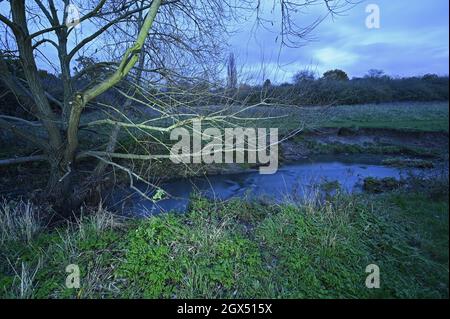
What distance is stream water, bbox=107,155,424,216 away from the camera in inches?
305

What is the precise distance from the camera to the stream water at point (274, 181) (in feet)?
25.4

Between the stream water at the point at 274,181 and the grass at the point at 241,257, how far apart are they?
8.14 ft

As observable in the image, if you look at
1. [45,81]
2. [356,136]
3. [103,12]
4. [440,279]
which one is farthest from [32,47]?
[356,136]

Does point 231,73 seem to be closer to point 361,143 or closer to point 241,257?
point 241,257

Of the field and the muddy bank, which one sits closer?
the field

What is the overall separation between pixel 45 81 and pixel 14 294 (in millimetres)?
6767

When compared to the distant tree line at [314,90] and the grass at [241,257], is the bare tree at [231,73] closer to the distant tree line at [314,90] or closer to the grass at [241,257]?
the distant tree line at [314,90]

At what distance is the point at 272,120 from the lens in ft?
20.2

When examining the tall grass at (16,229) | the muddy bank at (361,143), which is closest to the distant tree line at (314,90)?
the tall grass at (16,229)

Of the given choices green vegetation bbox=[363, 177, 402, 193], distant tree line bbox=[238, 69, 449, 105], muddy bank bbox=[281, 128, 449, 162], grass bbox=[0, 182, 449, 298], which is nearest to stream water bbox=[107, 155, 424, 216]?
green vegetation bbox=[363, 177, 402, 193]

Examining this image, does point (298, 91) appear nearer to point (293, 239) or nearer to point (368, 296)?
point (293, 239)

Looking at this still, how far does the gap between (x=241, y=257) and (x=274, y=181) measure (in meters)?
6.94

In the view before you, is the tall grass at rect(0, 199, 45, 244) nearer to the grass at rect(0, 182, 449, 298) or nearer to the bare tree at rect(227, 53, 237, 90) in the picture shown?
the grass at rect(0, 182, 449, 298)

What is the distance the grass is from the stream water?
97.6 inches
